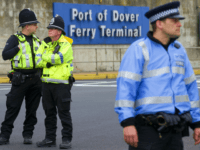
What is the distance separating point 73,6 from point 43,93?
18.0 m

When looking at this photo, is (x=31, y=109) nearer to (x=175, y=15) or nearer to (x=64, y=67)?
(x=64, y=67)

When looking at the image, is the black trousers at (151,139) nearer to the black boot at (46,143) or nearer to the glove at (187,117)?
the glove at (187,117)

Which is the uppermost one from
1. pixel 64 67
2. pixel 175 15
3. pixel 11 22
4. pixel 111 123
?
pixel 11 22

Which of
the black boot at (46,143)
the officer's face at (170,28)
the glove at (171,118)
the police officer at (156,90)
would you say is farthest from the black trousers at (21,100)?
the glove at (171,118)

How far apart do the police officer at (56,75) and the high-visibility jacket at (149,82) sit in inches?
100

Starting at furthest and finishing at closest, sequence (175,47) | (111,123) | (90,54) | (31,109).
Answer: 1. (90,54)
2. (111,123)
3. (31,109)
4. (175,47)

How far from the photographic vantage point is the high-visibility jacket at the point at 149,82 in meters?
3.11

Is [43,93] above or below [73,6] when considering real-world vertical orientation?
below

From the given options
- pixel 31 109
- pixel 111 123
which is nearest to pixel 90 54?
pixel 111 123

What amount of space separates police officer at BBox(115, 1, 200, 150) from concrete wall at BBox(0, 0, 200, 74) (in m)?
A: 18.3

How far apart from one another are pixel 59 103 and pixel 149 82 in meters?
2.69

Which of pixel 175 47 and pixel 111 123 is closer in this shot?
pixel 175 47

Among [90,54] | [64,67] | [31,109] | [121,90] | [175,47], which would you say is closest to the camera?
[121,90]

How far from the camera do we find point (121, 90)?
3.11 m
